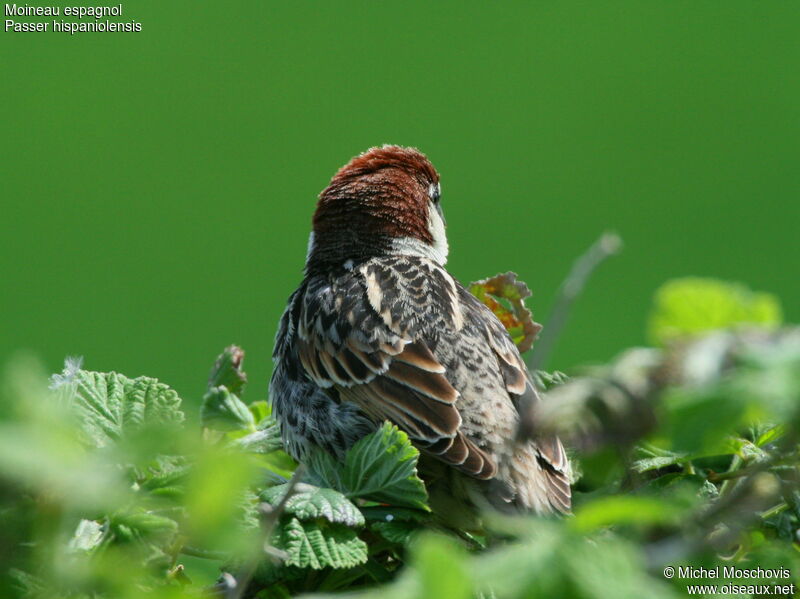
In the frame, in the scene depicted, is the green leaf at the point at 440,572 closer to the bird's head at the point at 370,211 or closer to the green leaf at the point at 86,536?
the green leaf at the point at 86,536

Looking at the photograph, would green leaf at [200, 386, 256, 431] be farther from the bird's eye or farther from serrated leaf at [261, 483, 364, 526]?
the bird's eye

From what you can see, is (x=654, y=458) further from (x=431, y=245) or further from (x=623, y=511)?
(x=431, y=245)

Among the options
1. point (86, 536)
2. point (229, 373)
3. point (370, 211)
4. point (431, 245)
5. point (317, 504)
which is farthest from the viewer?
point (431, 245)

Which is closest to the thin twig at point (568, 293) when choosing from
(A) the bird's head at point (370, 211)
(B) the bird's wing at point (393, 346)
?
(B) the bird's wing at point (393, 346)

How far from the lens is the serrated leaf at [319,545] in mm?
892

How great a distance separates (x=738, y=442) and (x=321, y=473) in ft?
1.51

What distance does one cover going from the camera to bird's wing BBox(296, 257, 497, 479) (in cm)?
186

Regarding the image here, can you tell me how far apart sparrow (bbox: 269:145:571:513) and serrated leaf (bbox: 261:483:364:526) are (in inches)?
25.7

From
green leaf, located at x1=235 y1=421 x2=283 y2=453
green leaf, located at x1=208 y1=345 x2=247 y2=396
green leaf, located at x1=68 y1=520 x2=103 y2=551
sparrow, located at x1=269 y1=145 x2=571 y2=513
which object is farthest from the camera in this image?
sparrow, located at x1=269 y1=145 x2=571 y2=513

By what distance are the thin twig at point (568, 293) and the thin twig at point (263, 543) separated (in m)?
0.16

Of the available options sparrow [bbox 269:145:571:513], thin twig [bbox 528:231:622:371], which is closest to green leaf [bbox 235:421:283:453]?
sparrow [bbox 269:145:571:513]

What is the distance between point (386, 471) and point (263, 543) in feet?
1.74

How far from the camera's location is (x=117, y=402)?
32.7 inches

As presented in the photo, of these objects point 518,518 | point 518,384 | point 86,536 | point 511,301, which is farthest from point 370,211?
point 518,518
